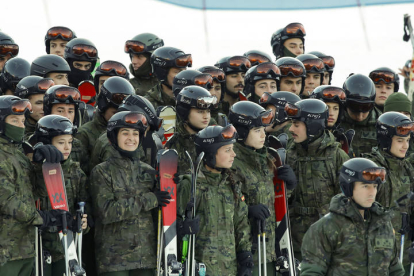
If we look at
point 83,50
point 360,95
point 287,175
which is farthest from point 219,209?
point 83,50

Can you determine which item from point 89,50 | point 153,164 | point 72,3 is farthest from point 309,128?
point 72,3

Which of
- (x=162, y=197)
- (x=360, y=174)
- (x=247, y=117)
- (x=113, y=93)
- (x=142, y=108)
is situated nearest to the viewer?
(x=360, y=174)

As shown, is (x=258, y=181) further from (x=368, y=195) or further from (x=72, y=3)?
(x=72, y=3)

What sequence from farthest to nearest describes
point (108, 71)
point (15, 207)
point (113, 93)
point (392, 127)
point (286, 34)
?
point (286, 34), point (108, 71), point (113, 93), point (392, 127), point (15, 207)

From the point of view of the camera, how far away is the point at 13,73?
10.3 m

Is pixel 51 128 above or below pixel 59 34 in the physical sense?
below

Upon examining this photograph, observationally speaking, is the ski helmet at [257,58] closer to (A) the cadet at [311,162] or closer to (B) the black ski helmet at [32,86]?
(A) the cadet at [311,162]

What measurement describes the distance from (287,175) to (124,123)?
1880 mm

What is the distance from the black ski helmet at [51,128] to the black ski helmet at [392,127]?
3596 mm

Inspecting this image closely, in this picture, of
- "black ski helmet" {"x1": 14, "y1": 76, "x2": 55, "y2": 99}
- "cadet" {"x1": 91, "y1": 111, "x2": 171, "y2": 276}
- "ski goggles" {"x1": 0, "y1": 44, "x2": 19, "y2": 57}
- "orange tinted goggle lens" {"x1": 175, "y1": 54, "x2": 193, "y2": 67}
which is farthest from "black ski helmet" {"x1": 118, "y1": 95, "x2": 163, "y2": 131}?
"ski goggles" {"x1": 0, "y1": 44, "x2": 19, "y2": 57}

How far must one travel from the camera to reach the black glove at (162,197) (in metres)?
7.96

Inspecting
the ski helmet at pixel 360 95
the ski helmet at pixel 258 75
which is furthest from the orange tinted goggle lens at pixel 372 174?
the ski helmet at pixel 258 75

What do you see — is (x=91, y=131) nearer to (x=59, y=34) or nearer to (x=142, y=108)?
(x=142, y=108)

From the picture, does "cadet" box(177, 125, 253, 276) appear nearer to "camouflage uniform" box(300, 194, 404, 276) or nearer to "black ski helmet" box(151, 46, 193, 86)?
"camouflage uniform" box(300, 194, 404, 276)
